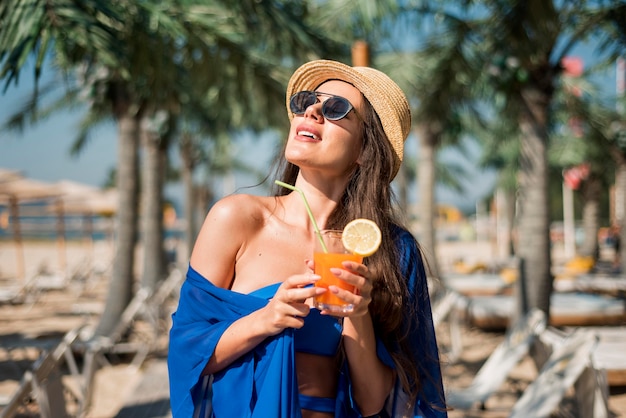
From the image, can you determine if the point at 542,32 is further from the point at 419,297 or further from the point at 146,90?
the point at 419,297

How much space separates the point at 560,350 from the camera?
4.26 m

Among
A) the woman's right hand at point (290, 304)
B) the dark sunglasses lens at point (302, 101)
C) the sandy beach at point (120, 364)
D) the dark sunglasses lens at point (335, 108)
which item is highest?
the dark sunglasses lens at point (302, 101)

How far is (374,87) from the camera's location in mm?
1678

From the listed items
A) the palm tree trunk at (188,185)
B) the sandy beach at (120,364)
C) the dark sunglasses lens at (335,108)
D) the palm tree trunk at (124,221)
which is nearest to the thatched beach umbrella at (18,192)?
the sandy beach at (120,364)

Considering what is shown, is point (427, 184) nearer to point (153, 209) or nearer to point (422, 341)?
point (153, 209)

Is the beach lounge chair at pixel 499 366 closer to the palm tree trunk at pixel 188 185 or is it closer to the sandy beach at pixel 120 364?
the sandy beach at pixel 120 364

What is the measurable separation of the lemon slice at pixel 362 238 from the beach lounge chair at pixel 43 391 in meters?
2.43

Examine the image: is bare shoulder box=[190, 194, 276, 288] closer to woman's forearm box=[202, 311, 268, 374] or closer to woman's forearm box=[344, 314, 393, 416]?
woman's forearm box=[202, 311, 268, 374]

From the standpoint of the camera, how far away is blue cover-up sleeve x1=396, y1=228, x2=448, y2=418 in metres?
1.60

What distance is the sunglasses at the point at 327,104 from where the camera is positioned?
161cm

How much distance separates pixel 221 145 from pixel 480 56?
10671mm

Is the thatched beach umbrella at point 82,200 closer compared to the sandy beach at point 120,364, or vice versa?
the sandy beach at point 120,364

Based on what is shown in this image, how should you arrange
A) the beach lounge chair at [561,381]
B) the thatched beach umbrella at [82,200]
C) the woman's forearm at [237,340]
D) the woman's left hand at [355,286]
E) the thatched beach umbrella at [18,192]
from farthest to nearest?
the thatched beach umbrella at [82,200] → the thatched beach umbrella at [18,192] → the beach lounge chair at [561,381] → the woman's forearm at [237,340] → the woman's left hand at [355,286]

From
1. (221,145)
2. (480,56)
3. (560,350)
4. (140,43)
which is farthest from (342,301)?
(221,145)
